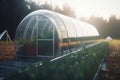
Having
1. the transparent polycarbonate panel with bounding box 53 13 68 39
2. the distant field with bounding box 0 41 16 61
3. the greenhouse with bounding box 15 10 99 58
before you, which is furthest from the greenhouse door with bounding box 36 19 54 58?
the distant field with bounding box 0 41 16 61

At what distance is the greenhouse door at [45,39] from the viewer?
13.1m

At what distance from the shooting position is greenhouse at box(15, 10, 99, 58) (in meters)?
12.7

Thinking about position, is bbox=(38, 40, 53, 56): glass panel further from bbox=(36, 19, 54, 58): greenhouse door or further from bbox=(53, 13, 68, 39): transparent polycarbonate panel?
bbox=(53, 13, 68, 39): transparent polycarbonate panel

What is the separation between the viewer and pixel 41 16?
13820 mm

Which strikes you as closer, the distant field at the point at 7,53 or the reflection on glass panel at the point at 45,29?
the reflection on glass panel at the point at 45,29

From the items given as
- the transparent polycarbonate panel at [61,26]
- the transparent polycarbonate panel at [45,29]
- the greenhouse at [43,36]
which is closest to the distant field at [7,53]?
the greenhouse at [43,36]

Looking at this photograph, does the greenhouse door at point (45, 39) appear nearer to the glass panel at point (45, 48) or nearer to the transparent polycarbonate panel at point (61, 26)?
the glass panel at point (45, 48)

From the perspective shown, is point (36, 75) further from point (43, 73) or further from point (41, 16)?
point (41, 16)

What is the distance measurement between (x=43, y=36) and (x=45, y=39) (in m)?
0.40

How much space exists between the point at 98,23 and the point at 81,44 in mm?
57424

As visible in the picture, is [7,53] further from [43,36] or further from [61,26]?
[61,26]

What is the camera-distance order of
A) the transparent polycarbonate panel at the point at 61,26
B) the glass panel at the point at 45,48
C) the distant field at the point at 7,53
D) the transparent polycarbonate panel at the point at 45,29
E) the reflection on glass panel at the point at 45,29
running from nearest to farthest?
the transparent polycarbonate panel at the point at 61,26
the glass panel at the point at 45,48
the transparent polycarbonate panel at the point at 45,29
the reflection on glass panel at the point at 45,29
the distant field at the point at 7,53

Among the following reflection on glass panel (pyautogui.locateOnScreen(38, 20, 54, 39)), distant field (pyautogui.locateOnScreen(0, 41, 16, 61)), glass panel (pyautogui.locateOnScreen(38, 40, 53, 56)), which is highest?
reflection on glass panel (pyautogui.locateOnScreen(38, 20, 54, 39))

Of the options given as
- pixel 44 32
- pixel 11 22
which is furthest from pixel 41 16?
pixel 11 22
